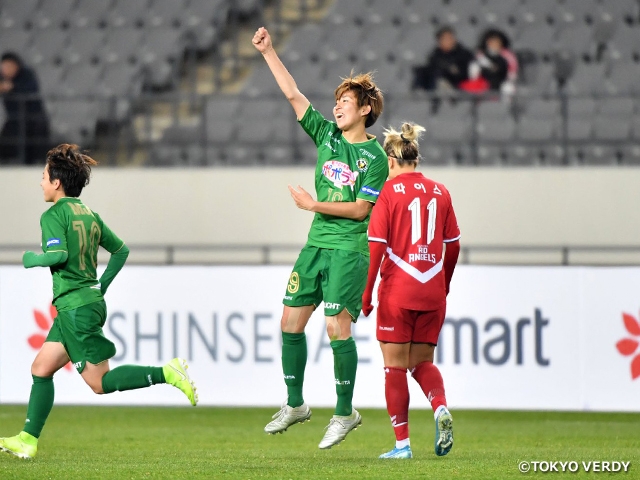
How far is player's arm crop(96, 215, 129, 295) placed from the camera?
6352 mm

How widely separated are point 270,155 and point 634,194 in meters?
3.98

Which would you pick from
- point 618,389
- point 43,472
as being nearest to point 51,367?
point 43,472

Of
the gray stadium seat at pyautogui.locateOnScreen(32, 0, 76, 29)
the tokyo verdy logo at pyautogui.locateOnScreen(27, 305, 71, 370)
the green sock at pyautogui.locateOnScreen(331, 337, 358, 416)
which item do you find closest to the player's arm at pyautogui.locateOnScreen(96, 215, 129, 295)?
the green sock at pyautogui.locateOnScreen(331, 337, 358, 416)

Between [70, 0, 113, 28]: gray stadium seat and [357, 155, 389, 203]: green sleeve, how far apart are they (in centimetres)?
845


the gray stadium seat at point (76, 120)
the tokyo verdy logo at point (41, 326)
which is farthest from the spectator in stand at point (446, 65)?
the tokyo verdy logo at point (41, 326)

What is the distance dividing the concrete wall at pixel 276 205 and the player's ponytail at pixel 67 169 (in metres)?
6.37

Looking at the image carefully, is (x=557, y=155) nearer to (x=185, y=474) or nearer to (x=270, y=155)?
(x=270, y=155)

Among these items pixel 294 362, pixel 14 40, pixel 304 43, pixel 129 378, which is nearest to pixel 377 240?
pixel 294 362

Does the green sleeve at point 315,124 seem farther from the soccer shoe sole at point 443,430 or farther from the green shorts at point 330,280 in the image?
the soccer shoe sole at point 443,430

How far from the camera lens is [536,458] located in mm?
6383

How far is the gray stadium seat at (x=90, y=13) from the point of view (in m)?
14.0

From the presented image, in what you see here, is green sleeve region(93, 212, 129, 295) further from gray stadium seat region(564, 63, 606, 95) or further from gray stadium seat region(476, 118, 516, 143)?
gray stadium seat region(564, 63, 606, 95)

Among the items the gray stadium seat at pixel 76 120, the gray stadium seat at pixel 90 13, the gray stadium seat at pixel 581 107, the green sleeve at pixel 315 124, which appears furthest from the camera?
the gray stadium seat at pixel 90 13

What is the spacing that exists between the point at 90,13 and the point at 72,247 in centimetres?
857
